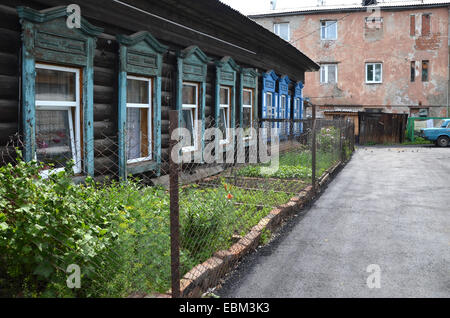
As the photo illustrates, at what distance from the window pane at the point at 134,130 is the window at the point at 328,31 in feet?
92.9

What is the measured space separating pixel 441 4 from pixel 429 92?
5958mm

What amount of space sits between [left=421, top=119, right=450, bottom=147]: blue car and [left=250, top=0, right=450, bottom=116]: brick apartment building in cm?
380

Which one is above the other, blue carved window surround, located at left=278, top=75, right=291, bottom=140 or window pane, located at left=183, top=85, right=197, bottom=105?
blue carved window surround, located at left=278, top=75, right=291, bottom=140

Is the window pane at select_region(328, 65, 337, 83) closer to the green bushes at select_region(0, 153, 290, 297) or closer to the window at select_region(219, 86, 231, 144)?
the window at select_region(219, 86, 231, 144)

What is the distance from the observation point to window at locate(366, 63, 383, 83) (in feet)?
108

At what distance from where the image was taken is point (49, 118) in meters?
6.21

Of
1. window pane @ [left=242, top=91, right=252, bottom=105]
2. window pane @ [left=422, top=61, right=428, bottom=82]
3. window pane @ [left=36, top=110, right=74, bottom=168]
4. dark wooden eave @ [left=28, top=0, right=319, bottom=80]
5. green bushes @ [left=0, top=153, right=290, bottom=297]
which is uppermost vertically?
window pane @ [left=422, top=61, right=428, bottom=82]

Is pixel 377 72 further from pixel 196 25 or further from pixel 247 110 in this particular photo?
pixel 196 25

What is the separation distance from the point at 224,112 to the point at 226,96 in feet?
1.43

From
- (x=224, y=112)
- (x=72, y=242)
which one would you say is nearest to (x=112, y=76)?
(x=72, y=242)

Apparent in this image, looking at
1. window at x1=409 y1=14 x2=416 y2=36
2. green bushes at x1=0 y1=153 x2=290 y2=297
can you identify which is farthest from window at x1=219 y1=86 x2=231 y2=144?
window at x1=409 y1=14 x2=416 y2=36

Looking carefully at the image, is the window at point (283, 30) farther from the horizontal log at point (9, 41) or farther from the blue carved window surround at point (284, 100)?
the horizontal log at point (9, 41)

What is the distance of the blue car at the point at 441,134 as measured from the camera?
94.9 feet
